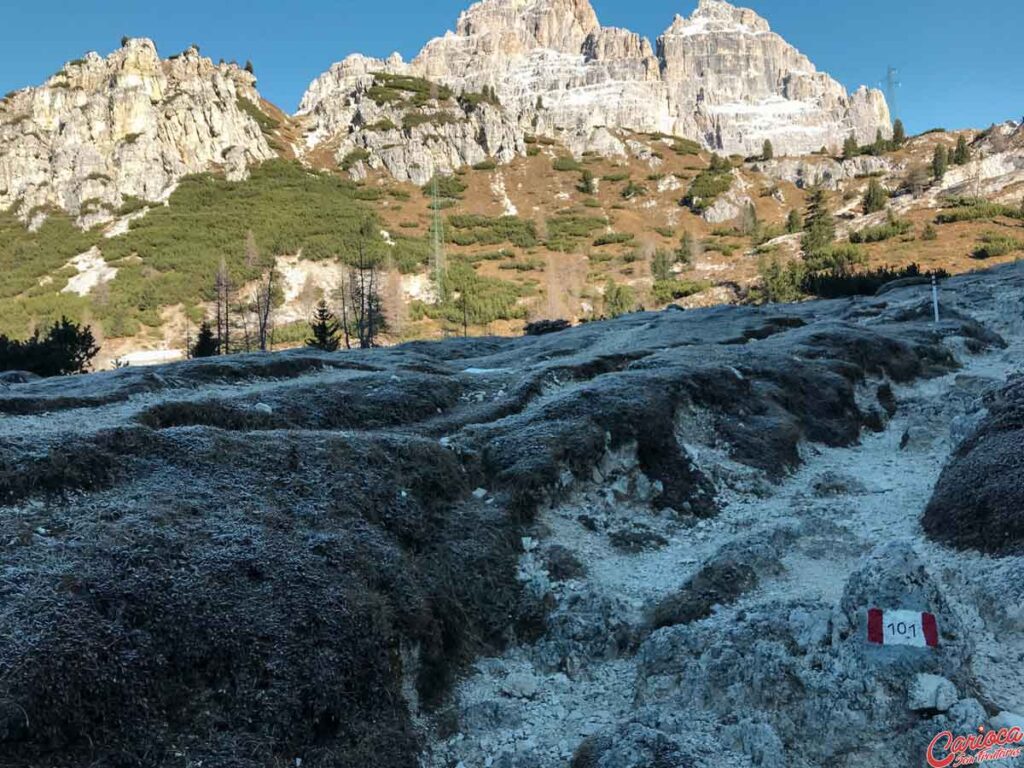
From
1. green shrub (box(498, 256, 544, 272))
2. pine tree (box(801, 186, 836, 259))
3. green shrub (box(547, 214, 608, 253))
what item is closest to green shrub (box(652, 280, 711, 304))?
pine tree (box(801, 186, 836, 259))

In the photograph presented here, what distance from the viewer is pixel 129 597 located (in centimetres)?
786

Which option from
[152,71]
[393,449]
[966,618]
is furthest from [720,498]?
[152,71]

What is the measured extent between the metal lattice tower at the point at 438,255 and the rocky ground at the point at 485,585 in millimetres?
108355

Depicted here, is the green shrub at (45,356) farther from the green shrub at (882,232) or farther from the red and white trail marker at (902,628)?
the green shrub at (882,232)

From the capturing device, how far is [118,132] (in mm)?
160375

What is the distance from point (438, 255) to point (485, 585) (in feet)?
Result: 416

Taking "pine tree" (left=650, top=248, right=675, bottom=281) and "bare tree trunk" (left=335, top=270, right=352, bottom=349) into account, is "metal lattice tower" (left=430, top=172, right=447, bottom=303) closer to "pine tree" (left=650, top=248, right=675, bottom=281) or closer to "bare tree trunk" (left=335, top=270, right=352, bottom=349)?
"bare tree trunk" (left=335, top=270, right=352, bottom=349)

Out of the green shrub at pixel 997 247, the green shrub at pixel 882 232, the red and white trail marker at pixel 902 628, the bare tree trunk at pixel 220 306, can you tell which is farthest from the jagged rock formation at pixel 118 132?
the red and white trail marker at pixel 902 628

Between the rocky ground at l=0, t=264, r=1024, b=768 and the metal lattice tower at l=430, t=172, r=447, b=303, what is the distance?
355ft

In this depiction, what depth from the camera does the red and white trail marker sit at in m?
7.64

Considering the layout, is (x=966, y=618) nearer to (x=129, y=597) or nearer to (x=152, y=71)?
(x=129, y=597)

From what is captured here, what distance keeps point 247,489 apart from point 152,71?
207 metres

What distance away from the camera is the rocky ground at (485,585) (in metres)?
7.21

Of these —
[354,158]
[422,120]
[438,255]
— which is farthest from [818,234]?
[422,120]
